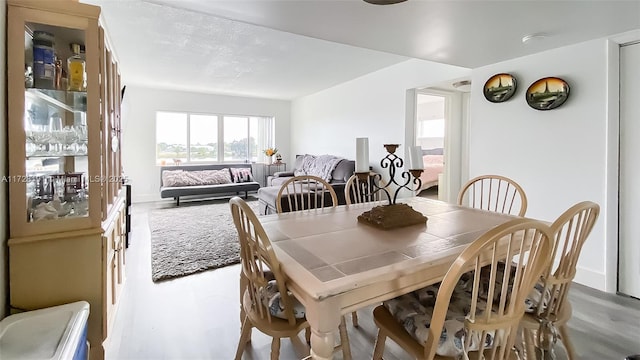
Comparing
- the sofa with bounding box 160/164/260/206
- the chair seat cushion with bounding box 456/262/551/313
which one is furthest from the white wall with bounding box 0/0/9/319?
the sofa with bounding box 160/164/260/206

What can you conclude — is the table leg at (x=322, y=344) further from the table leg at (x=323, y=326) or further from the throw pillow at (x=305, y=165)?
the throw pillow at (x=305, y=165)

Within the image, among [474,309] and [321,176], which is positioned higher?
[321,176]

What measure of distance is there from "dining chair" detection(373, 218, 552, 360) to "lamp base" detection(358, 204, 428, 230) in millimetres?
381

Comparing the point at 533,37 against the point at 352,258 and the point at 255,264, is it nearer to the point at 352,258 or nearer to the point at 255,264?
the point at 352,258

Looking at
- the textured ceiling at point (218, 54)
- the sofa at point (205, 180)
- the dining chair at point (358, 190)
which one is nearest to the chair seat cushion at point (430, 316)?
the dining chair at point (358, 190)

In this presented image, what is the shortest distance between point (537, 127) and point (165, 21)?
3574 mm

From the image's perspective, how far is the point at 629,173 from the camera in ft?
7.74

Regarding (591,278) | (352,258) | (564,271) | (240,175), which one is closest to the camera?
(352,258)

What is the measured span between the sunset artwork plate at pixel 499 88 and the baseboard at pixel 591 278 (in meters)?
1.65

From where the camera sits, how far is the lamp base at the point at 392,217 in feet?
5.31

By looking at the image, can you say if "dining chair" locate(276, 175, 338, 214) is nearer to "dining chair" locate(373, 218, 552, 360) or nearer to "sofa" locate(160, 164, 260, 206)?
"dining chair" locate(373, 218, 552, 360)

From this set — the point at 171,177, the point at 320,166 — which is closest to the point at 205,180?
the point at 171,177

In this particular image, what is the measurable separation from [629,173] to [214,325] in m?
3.26

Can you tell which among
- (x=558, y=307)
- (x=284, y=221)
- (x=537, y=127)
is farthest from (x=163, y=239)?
(x=537, y=127)
